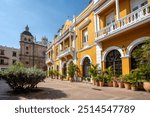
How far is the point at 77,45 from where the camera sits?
16.3 m

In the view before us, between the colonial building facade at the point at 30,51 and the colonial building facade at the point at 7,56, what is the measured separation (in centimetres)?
347

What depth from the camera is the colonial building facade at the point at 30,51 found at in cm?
4144

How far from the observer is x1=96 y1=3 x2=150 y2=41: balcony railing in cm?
785

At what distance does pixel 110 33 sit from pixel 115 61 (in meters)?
2.34

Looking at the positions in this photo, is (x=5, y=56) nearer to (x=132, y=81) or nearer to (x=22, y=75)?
(x=22, y=75)

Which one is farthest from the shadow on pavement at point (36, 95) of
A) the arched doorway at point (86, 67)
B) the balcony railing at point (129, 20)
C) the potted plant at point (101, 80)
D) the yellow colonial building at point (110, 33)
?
the arched doorway at point (86, 67)

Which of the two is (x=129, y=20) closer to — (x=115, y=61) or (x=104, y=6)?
(x=104, y=6)

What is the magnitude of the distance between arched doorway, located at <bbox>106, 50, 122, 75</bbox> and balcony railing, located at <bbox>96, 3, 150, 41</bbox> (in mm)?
1660

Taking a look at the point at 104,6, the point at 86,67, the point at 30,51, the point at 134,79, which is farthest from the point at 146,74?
the point at 30,51

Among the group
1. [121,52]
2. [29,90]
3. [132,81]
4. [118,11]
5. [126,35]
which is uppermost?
[118,11]

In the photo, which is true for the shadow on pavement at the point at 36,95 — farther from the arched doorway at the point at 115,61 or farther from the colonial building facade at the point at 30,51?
the colonial building facade at the point at 30,51

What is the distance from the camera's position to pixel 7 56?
4175 cm

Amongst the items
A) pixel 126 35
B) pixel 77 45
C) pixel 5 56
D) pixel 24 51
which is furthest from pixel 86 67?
pixel 5 56

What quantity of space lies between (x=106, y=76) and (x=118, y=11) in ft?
16.4
